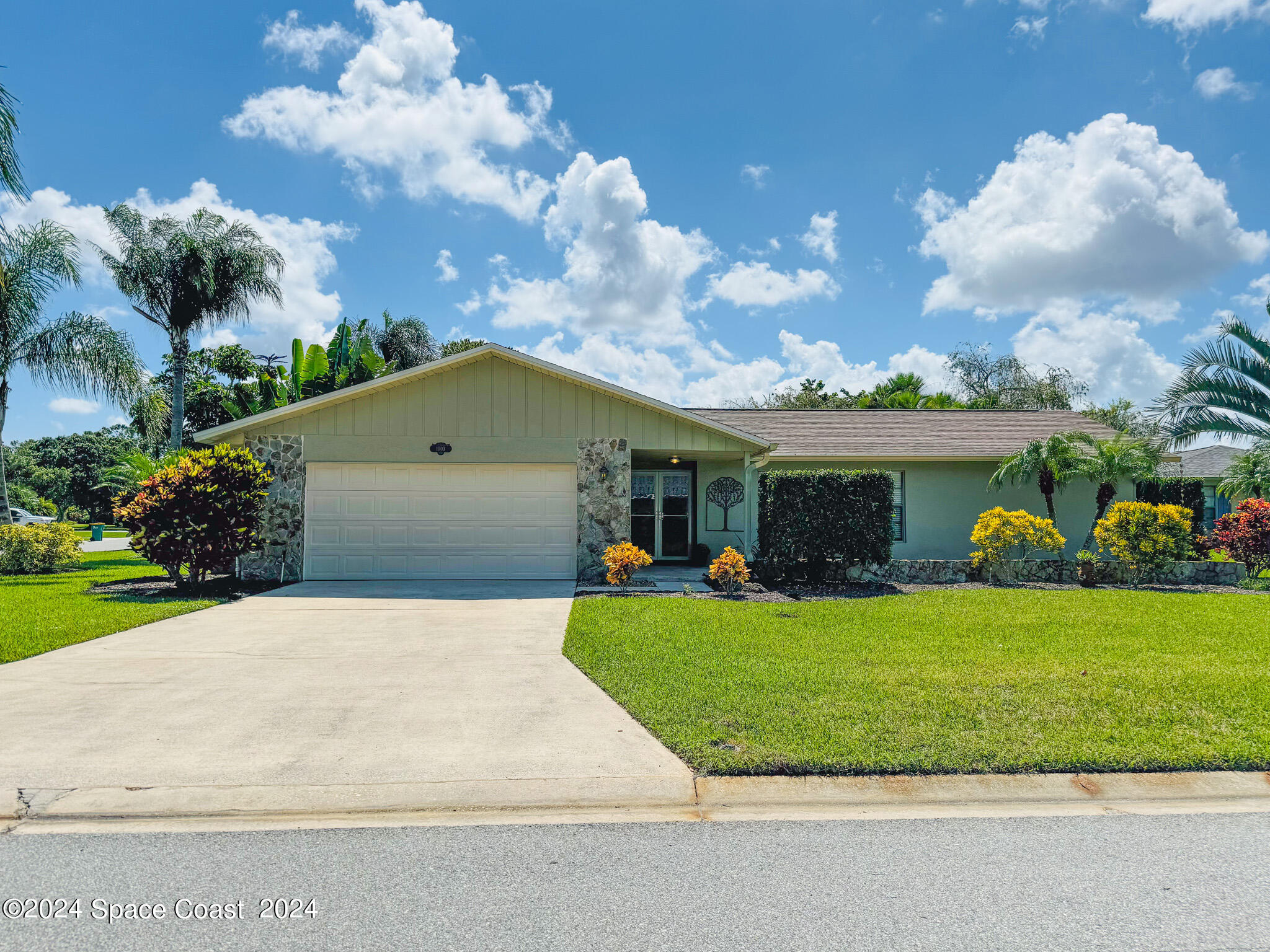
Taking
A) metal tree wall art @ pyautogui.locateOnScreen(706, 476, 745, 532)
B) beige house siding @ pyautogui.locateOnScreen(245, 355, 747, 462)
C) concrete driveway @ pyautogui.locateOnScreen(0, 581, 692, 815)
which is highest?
beige house siding @ pyautogui.locateOnScreen(245, 355, 747, 462)

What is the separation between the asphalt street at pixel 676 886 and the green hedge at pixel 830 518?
9119 millimetres

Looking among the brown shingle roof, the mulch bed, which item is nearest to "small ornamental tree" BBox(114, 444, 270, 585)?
the mulch bed

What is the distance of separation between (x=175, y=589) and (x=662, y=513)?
9959mm

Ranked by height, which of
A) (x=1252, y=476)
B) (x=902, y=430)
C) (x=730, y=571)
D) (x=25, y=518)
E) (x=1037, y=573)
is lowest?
(x=1037, y=573)

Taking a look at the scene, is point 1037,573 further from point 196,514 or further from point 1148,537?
point 196,514

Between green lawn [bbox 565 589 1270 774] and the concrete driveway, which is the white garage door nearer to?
green lawn [bbox 565 589 1270 774]

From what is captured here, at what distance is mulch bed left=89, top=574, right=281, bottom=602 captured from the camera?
12.4 m

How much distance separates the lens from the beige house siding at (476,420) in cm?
1430

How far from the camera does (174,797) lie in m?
4.28

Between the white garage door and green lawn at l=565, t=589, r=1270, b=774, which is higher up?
the white garage door

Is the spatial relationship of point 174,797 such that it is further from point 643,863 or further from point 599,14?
point 599,14

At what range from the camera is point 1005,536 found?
13.7 m

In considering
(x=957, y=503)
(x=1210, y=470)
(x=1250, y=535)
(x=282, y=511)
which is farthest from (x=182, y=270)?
(x=1210, y=470)

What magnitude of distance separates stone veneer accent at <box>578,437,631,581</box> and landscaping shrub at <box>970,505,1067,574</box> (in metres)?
6.41
